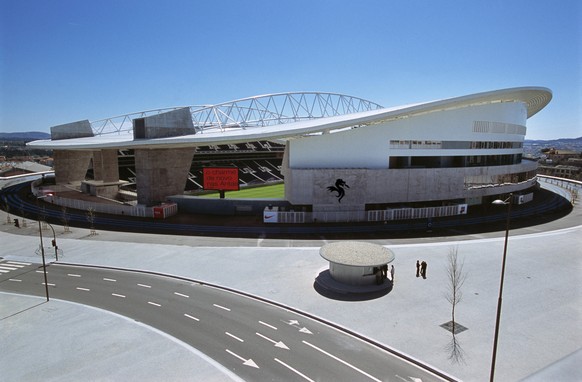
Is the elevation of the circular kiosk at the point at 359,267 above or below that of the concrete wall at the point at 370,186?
below

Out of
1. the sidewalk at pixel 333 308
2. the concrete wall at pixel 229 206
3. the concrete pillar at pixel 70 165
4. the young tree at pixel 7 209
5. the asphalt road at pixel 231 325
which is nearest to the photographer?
the asphalt road at pixel 231 325

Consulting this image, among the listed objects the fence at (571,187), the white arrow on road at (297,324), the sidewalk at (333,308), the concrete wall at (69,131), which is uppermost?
the concrete wall at (69,131)

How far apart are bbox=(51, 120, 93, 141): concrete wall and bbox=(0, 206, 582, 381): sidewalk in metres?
38.9

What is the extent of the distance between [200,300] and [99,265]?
10.5 meters

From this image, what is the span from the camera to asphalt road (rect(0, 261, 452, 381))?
12.7 metres

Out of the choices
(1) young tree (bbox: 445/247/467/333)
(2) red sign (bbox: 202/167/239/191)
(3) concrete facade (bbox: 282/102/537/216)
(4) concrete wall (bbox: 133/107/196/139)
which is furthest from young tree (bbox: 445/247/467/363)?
(4) concrete wall (bbox: 133/107/196/139)

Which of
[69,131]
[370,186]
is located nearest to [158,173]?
[370,186]

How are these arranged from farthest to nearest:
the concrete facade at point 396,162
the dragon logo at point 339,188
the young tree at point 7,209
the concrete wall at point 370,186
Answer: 1. the young tree at point 7,209
2. the concrete facade at point 396,162
3. the dragon logo at point 339,188
4. the concrete wall at point 370,186

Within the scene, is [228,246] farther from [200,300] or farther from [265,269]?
[200,300]

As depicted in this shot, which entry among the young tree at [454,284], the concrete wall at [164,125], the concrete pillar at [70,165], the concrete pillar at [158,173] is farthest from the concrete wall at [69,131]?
the young tree at [454,284]

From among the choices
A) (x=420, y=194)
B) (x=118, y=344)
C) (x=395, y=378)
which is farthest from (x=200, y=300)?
(x=420, y=194)

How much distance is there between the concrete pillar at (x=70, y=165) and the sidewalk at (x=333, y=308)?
1461 inches

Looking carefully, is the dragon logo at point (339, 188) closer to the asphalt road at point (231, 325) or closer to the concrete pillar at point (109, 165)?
the asphalt road at point (231, 325)

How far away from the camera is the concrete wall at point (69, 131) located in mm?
61250
